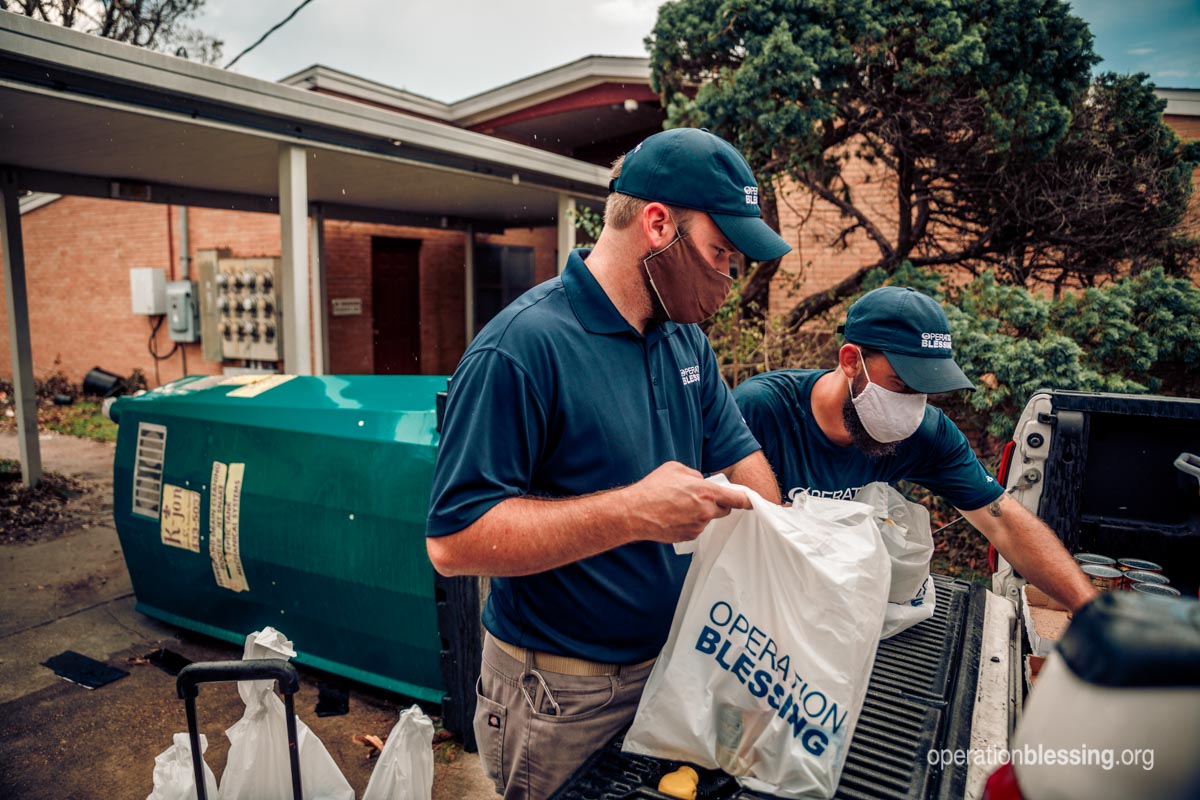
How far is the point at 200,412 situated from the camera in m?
3.94

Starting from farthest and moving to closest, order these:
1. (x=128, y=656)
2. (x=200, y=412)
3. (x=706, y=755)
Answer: (x=128, y=656) < (x=200, y=412) < (x=706, y=755)

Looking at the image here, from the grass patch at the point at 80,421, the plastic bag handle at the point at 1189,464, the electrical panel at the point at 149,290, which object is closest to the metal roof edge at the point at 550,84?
the electrical panel at the point at 149,290

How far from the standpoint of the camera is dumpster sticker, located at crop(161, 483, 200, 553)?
3.89m

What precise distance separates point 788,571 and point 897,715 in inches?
19.5

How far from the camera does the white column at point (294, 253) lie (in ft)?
19.3

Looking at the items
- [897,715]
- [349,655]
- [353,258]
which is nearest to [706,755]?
[897,715]

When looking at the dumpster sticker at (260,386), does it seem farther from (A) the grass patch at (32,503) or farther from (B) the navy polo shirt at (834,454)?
(A) the grass patch at (32,503)

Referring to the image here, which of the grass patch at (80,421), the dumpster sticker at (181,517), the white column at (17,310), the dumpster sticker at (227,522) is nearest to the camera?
the dumpster sticker at (227,522)

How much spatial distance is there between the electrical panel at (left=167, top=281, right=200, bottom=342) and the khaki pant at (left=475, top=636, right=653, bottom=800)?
496 inches

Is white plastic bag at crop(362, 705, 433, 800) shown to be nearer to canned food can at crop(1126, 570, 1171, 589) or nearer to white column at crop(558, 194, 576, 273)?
canned food can at crop(1126, 570, 1171, 589)

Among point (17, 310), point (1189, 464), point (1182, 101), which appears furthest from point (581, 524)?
point (1182, 101)

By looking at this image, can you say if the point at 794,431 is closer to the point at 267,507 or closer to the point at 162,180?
the point at 267,507

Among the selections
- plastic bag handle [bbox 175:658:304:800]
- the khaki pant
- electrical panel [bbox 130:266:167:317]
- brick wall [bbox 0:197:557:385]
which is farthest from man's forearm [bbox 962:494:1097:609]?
electrical panel [bbox 130:266:167:317]

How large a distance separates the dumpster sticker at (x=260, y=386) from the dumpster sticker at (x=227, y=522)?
15.5 inches
